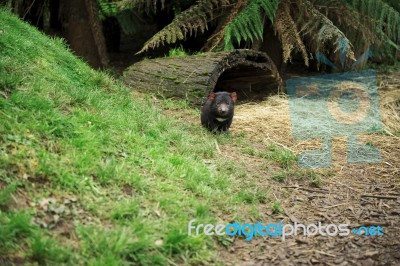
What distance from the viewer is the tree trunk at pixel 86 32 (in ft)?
23.3

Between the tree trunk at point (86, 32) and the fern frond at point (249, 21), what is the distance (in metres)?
2.21

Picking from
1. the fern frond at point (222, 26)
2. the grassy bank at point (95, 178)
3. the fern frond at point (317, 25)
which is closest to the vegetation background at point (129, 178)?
the grassy bank at point (95, 178)

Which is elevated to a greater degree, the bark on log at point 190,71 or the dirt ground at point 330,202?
the bark on log at point 190,71

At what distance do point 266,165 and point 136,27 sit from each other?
4.70 metres

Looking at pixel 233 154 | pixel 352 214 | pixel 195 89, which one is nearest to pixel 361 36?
pixel 195 89

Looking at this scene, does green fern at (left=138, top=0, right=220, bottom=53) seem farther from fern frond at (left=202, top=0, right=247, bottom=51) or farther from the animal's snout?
the animal's snout

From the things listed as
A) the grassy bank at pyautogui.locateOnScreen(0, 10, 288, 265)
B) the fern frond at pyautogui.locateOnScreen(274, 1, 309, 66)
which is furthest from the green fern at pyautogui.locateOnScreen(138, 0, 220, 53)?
the grassy bank at pyautogui.locateOnScreen(0, 10, 288, 265)

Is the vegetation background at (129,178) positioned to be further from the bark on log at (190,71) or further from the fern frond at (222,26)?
the fern frond at (222,26)

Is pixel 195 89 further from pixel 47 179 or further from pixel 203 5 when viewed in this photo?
pixel 47 179

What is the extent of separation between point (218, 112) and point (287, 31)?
2488mm

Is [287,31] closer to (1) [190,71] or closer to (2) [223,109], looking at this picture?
(1) [190,71]

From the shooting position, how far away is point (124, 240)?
2.49 m

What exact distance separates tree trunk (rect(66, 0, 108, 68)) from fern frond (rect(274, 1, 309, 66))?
283 cm

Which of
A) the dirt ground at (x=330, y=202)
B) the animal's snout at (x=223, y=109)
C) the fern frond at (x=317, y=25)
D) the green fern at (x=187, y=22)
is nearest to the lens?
the dirt ground at (x=330, y=202)
